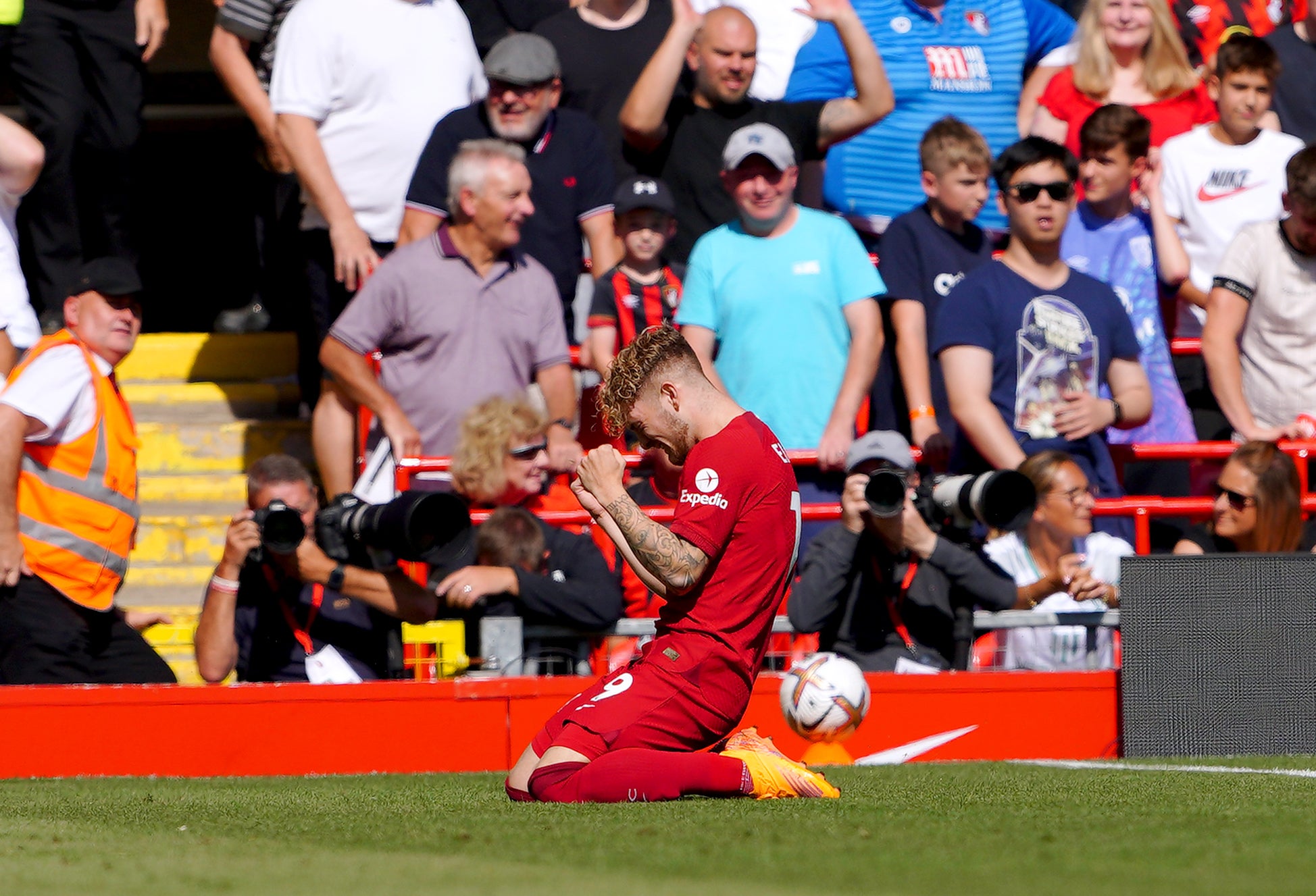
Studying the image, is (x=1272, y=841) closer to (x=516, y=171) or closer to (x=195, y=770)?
(x=195, y=770)

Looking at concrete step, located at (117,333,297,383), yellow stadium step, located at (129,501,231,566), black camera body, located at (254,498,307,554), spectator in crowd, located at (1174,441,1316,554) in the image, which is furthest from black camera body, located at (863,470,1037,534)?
concrete step, located at (117,333,297,383)

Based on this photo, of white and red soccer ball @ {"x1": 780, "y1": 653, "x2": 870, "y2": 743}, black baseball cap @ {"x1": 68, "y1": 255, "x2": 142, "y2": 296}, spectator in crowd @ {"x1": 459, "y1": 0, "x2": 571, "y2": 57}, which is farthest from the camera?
spectator in crowd @ {"x1": 459, "y1": 0, "x2": 571, "y2": 57}

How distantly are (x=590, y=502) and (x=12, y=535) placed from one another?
2.99m

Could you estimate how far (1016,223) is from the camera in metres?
8.04

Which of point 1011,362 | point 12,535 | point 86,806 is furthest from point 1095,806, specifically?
point 12,535

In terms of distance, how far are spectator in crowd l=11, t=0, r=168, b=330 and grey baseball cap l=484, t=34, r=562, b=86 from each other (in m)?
1.82

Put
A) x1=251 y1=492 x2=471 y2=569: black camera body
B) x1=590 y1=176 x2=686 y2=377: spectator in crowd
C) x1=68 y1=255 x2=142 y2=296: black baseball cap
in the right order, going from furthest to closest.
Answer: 1. x1=590 y1=176 x2=686 y2=377: spectator in crowd
2. x1=68 y1=255 x2=142 y2=296: black baseball cap
3. x1=251 y1=492 x2=471 y2=569: black camera body

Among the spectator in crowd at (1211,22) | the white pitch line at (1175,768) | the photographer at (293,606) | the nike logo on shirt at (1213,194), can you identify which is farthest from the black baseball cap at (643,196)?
the spectator in crowd at (1211,22)

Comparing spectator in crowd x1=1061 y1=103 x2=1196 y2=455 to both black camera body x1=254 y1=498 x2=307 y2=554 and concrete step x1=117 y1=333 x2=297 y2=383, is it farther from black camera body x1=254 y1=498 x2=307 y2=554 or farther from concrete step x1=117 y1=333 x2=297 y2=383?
concrete step x1=117 y1=333 x2=297 y2=383

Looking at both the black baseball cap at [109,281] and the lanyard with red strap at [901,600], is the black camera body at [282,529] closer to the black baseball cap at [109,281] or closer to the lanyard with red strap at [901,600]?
the black baseball cap at [109,281]

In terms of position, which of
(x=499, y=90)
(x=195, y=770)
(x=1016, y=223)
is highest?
(x=499, y=90)

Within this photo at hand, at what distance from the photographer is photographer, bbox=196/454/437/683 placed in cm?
698

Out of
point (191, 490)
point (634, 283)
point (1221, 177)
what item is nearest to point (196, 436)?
point (191, 490)

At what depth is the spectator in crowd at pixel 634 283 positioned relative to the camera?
26.7ft
